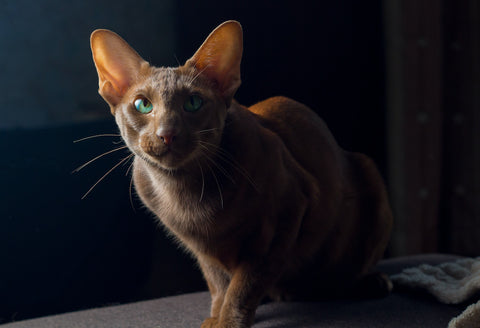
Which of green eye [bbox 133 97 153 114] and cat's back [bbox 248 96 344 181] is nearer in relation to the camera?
green eye [bbox 133 97 153 114]

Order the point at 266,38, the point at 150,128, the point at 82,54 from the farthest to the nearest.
→ 1. the point at 266,38
2. the point at 82,54
3. the point at 150,128

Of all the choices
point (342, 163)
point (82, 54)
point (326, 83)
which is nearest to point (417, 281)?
point (342, 163)

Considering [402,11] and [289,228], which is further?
[402,11]

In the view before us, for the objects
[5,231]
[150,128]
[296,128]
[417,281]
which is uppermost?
[150,128]

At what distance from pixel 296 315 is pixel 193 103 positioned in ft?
1.84

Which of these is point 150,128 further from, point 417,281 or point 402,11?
point 402,11

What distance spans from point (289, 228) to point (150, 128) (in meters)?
0.39

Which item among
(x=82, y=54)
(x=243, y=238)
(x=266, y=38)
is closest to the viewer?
(x=243, y=238)

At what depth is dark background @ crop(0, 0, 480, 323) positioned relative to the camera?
47.8 inches

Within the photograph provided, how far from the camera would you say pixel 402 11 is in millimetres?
1612

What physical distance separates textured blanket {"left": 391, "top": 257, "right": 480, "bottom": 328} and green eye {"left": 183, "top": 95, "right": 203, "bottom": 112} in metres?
0.67

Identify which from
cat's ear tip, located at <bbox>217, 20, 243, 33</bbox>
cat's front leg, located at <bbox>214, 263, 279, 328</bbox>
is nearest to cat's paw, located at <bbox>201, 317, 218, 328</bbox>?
cat's front leg, located at <bbox>214, 263, 279, 328</bbox>

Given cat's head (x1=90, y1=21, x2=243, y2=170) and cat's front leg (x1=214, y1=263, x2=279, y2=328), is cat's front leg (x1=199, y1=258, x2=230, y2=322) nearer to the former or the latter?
cat's front leg (x1=214, y1=263, x2=279, y2=328)

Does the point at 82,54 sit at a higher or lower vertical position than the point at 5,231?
higher
